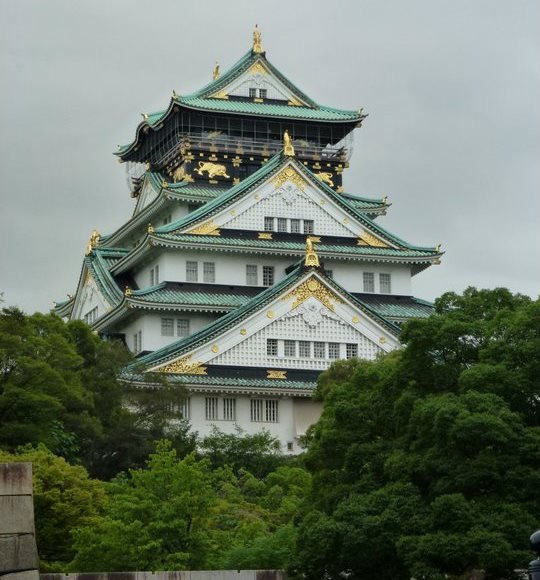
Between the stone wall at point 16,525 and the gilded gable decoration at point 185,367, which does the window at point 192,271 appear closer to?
the gilded gable decoration at point 185,367

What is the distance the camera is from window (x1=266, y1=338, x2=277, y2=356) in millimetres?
69119

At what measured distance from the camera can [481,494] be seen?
34.7 m

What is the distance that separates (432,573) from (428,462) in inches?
121

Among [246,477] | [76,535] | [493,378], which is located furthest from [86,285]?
[493,378]

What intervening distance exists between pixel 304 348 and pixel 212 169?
13.2 meters

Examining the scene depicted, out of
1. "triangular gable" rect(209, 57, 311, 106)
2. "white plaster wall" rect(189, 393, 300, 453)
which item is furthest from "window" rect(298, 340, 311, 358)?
"triangular gable" rect(209, 57, 311, 106)

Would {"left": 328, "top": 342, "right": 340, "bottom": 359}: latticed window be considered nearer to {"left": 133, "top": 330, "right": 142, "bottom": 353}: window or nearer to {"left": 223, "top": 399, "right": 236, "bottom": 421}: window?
{"left": 223, "top": 399, "right": 236, "bottom": 421}: window

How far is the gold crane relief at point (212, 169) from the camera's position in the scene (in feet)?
258

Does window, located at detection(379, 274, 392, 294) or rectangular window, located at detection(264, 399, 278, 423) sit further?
window, located at detection(379, 274, 392, 294)

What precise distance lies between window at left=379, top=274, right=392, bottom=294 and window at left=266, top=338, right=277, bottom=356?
354 inches

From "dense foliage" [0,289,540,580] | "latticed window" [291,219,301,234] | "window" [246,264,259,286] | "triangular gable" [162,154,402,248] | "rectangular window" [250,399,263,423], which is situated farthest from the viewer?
"latticed window" [291,219,301,234]

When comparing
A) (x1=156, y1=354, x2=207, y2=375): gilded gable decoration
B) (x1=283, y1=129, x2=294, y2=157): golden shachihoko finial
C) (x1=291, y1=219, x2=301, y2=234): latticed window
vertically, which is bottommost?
(x1=156, y1=354, x2=207, y2=375): gilded gable decoration

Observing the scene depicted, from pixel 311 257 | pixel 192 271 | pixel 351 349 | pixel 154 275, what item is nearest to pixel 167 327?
pixel 192 271

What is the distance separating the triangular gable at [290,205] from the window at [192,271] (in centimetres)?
173
